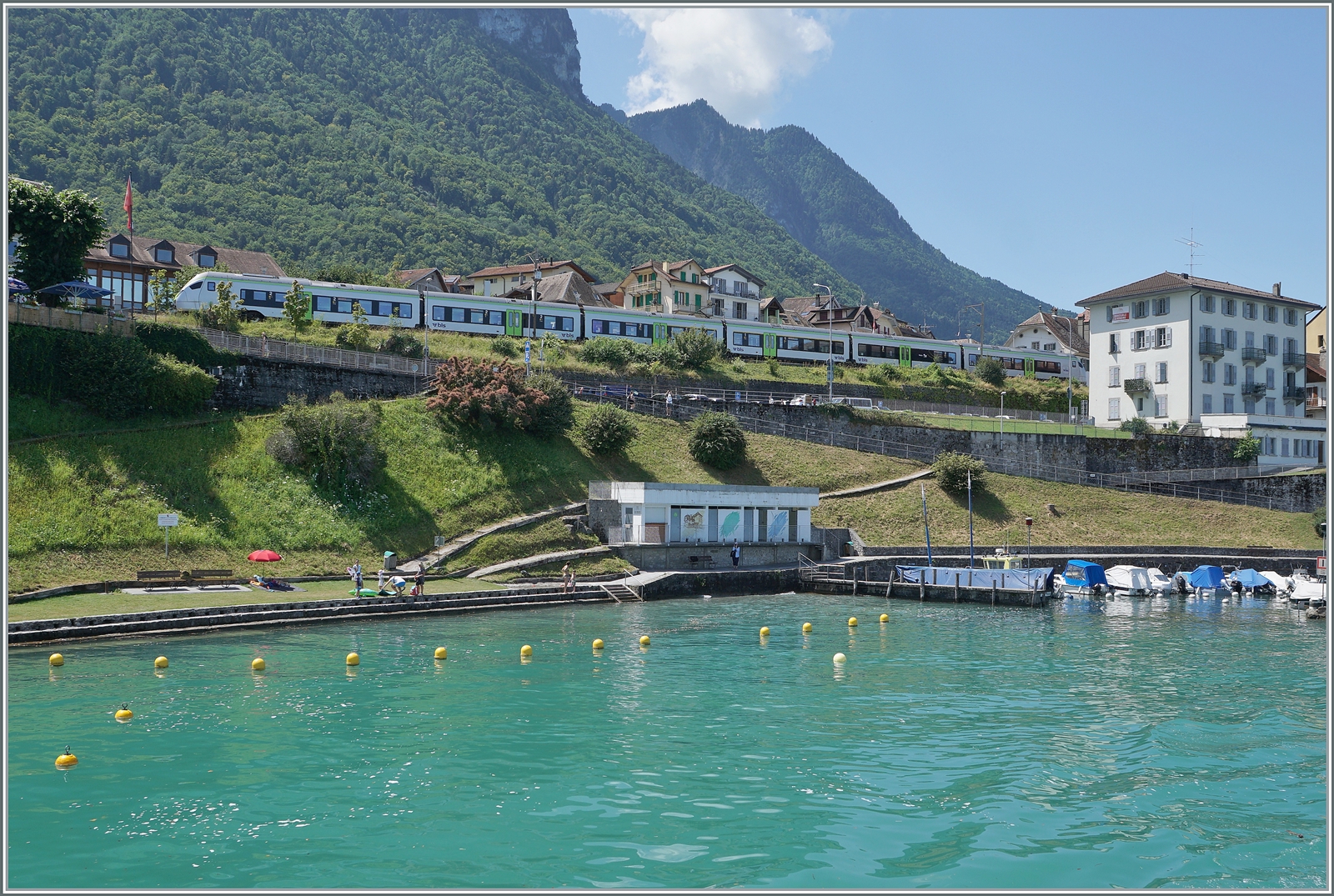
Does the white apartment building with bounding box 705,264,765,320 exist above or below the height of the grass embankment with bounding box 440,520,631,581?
above

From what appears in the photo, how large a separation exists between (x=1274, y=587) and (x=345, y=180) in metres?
147

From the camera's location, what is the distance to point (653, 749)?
19312 millimetres

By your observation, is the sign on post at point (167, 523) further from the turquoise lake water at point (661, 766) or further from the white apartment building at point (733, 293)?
the white apartment building at point (733, 293)

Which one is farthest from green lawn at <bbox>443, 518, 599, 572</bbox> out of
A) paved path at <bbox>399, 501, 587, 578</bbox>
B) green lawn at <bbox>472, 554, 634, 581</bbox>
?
green lawn at <bbox>472, 554, 634, 581</bbox>

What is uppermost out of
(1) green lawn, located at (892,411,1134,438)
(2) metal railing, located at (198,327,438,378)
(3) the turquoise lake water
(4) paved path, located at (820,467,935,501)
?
(2) metal railing, located at (198,327,438,378)

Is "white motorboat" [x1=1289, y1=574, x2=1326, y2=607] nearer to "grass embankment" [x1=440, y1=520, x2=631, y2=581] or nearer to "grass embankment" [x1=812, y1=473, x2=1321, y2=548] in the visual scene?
"grass embankment" [x1=812, y1=473, x2=1321, y2=548]

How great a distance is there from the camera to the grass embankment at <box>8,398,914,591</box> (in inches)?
1495

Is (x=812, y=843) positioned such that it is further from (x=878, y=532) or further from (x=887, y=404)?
(x=887, y=404)

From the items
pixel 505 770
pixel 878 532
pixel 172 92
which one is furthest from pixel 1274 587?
pixel 172 92

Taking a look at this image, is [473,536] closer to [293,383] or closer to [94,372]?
[293,383]

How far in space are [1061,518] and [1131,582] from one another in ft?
32.1

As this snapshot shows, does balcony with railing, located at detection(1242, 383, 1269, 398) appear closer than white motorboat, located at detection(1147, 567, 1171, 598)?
No

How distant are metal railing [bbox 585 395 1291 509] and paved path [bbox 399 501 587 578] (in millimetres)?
16046

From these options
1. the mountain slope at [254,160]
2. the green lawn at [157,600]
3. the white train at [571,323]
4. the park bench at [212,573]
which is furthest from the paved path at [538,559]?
the mountain slope at [254,160]
